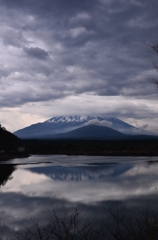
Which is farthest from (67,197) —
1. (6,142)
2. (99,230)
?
(6,142)

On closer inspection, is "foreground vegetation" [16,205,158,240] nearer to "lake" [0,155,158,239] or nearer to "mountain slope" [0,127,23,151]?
"lake" [0,155,158,239]

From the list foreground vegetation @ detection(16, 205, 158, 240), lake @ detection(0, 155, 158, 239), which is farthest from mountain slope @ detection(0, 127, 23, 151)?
foreground vegetation @ detection(16, 205, 158, 240)

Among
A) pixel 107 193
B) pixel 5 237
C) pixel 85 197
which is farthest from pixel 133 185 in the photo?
pixel 5 237

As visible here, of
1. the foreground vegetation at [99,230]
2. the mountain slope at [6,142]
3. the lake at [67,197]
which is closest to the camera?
the foreground vegetation at [99,230]

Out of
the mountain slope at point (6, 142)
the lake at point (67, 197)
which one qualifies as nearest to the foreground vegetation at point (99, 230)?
the lake at point (67, 197)

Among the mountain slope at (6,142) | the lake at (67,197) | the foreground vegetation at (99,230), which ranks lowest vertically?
the lake at (67,197)

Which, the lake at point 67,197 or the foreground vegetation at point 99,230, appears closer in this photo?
the foreground vegetation at point 99,230

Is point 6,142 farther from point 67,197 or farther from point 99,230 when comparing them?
point 99,230

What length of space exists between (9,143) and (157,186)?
34.2 meters

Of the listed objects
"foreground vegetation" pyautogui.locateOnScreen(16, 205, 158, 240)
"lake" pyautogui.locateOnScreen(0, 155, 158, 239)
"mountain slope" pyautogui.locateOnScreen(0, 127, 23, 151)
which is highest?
"mountain slope" pyautogui.locateOnScreen(0, 127, 23, 151)

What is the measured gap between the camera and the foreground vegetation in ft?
16.1

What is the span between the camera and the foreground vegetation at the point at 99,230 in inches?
194

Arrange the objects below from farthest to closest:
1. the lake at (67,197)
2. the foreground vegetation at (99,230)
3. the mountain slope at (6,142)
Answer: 1. the mountain slope at (6,142)
2. the lake at (67,197)
3. the foreground vegetation at (99,230)

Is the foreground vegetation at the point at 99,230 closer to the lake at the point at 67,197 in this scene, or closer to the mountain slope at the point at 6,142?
the lake at the point at 67,197
